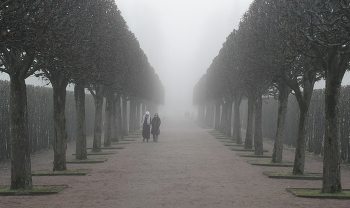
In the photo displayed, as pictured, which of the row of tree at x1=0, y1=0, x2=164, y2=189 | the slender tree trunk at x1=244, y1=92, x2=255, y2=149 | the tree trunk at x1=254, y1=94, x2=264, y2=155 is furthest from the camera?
the slender tree trunk at x1=244, y1=92, x2=255, y2=149

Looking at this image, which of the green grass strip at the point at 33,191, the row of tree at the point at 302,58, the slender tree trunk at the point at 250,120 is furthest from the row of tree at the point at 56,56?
the slender tree trunk at the point at 250,120

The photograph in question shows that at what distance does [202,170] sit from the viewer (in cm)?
2136

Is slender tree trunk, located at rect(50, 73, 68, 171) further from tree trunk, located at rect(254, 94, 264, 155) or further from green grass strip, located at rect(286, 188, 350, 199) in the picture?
tree trunk, located at rect(254, 94, 264, 155)

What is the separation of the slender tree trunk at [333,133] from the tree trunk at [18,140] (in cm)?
815

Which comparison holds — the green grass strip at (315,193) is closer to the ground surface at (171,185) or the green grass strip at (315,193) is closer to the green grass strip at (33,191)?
the ground surface at (171,185)

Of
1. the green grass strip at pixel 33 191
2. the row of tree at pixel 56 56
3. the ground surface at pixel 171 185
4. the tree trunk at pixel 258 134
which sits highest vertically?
the row of tree at pixel 56 56

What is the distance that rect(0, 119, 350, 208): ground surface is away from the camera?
535 inches

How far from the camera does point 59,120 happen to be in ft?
67.6

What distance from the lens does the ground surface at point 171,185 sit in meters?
13.6

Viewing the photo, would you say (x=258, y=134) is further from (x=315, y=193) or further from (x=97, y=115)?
(x=315, y=193)

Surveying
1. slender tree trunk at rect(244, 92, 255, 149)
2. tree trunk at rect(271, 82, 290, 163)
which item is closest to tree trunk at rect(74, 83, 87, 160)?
tree trunk at rect(271, 82, 290, 163)

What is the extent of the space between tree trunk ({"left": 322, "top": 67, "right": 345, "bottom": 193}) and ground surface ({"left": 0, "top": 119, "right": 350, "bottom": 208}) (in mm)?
966

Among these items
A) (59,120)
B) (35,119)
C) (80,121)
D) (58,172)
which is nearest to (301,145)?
(58,172)

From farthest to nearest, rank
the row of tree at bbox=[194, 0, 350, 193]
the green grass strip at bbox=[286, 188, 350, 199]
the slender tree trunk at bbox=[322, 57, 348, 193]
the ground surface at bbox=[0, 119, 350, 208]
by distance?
the slender tree trunk at bbox=[322, 57, 348, 193] < the green grass strip at bbox=[286, 188, 350, 199] < the row of tree at bbox=[194, 0, 350, 193] < the ground surface at bbox=[0, 119, 350, 208]
